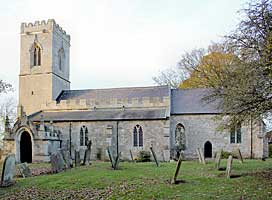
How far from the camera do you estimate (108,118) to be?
35938 mm

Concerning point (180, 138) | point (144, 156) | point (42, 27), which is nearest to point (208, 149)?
point (180, 138)

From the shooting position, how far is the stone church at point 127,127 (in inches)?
1332

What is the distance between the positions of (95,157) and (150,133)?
19.5ft

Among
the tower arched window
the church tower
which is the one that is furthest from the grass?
the church tower

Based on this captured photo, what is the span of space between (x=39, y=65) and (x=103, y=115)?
39.3 ft

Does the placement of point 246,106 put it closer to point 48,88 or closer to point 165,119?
point 165,119

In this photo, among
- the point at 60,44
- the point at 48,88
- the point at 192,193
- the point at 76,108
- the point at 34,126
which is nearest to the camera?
the point at 192,193

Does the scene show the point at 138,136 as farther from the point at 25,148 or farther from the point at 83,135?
the point at 25,148

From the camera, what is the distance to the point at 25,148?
34.6m

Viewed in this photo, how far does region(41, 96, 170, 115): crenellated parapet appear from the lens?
3722cm

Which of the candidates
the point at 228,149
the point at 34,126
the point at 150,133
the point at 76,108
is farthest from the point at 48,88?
the point at 228,149

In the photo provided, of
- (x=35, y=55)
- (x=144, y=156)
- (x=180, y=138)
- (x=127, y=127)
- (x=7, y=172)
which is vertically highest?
(x=35, y=55)

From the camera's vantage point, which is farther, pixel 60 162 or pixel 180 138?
pixel 180 138

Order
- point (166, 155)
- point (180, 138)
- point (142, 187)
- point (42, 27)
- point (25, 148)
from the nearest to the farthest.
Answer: point (142, 187)
point (166, 155)
point (25, 148)
point (180, 138)
point (42, 27)
